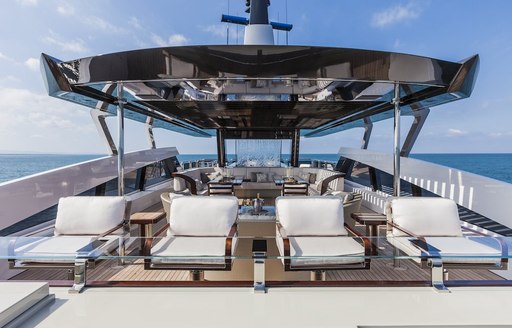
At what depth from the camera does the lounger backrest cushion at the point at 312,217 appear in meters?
3.12

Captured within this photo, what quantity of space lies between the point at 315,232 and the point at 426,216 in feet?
4.18

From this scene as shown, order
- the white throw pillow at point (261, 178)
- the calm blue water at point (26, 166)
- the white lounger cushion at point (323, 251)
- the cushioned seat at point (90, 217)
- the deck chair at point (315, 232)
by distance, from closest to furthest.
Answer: the white lounger cushion at point (323, 251) → the deck chair at point (315, 232) → the cushioned seat at point (90, 217) → the white throw pillow at point (261, 178) → the calm blue water at point (26, 166)

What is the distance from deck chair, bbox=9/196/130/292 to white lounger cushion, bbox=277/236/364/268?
1.33 m

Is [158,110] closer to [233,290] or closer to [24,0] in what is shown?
[24,0]

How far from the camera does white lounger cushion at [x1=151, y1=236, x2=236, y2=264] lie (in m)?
2.13

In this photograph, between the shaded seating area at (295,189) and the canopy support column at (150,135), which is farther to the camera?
the canopy support column at (150,135)

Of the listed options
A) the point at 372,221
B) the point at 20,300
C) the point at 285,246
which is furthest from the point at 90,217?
the point at 372,221

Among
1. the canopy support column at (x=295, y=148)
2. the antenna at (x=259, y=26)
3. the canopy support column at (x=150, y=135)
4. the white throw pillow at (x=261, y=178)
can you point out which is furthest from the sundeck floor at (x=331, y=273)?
the canopy support column at (x=295, y=148)

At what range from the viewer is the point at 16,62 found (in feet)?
42.7

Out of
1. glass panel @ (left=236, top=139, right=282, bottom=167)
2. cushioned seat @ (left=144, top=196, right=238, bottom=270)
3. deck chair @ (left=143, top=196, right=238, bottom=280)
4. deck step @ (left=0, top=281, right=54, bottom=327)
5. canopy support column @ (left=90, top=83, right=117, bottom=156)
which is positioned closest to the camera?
deck step @ (left=0, top=281, right=54, bottom=327)

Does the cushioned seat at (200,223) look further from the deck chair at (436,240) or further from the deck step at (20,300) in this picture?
the deck chair at (436,240)

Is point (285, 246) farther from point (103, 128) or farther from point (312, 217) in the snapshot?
point (103, 128)

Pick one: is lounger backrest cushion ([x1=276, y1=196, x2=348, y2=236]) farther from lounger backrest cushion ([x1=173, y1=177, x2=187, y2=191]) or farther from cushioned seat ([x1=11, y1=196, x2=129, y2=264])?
lounger backrest cushion ([x1=173, y1=177, x2=187, y2=191])

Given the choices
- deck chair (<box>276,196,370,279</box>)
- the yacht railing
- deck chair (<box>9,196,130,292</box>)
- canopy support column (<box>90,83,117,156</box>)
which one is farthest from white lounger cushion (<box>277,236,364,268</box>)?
canopy support column (<box>90,83,117,156</box>)
